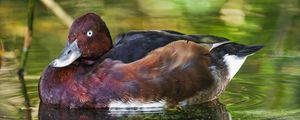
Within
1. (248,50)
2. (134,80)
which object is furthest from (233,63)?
(134,80)

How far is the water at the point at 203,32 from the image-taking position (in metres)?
7.79

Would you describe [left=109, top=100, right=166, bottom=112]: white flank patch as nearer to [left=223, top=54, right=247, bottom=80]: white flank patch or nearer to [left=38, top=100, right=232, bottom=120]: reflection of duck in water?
[left=38, top=100, right=232, bottom=120]: reflection of duck in water

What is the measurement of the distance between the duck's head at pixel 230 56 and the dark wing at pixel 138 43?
219 millimetres

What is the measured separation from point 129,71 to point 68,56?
0.46m

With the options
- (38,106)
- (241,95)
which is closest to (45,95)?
(38,106)

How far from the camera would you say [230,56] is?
8.59 m

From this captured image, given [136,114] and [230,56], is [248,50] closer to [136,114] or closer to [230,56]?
[230,56]

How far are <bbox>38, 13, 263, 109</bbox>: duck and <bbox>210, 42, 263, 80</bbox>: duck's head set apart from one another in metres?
0.09

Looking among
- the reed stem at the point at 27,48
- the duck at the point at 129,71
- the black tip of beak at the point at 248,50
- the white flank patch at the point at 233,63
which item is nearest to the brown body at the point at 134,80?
the duck at the point at 129,71

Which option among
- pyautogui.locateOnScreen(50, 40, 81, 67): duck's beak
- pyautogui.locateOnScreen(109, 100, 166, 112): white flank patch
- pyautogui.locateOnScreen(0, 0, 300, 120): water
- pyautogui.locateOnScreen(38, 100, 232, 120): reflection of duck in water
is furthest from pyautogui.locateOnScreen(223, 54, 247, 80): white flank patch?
pyautogui.locateOnScreen(50, 40, 81, 67): duck's beak

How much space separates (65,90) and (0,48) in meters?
0.72

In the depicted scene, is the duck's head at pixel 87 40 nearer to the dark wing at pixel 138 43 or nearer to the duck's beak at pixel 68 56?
the duck's beak at pixel 68 56

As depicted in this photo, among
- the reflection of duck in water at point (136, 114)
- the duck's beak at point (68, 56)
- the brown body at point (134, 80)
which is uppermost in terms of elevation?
the duck's beak at point (68, 56)

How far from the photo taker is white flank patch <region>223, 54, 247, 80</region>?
28.0 feet
